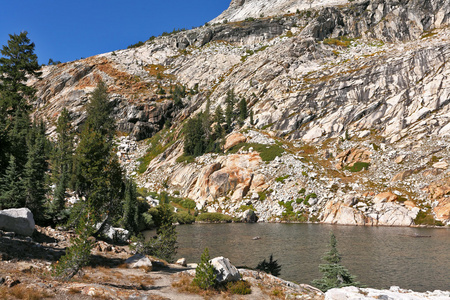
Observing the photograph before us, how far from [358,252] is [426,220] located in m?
32.3

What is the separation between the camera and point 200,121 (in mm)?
115188

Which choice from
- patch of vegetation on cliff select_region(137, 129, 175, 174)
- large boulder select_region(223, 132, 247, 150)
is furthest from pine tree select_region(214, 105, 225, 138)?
patch of vegetation on cliff select_region(137, 129, 175, 174)

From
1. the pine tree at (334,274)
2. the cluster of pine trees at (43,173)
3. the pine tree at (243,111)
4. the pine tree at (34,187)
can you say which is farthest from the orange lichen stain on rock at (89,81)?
the pine tree at (334,274)

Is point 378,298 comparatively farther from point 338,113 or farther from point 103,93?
point 338,113

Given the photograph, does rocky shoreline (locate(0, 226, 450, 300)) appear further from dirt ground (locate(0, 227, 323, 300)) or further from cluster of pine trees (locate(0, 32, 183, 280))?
cluster of pine trees (locate(0, 32, 183, 280))

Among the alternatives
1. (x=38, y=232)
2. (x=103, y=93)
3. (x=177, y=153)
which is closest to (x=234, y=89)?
(x=177, y=153)

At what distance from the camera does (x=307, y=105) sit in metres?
105

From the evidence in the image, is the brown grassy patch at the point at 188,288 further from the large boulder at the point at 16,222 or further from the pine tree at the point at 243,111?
the pine tree at the point at 243,111

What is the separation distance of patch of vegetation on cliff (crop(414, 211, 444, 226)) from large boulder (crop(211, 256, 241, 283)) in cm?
A: 5774

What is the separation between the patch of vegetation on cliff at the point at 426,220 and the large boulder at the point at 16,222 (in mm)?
69414

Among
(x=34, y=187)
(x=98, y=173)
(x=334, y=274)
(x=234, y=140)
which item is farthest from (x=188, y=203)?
(x=334, y=274)

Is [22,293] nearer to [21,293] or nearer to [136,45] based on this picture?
[21,293]

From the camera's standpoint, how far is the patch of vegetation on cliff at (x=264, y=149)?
88.0 meters

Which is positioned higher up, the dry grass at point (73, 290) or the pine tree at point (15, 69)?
the pine tree at point (15, 69)
